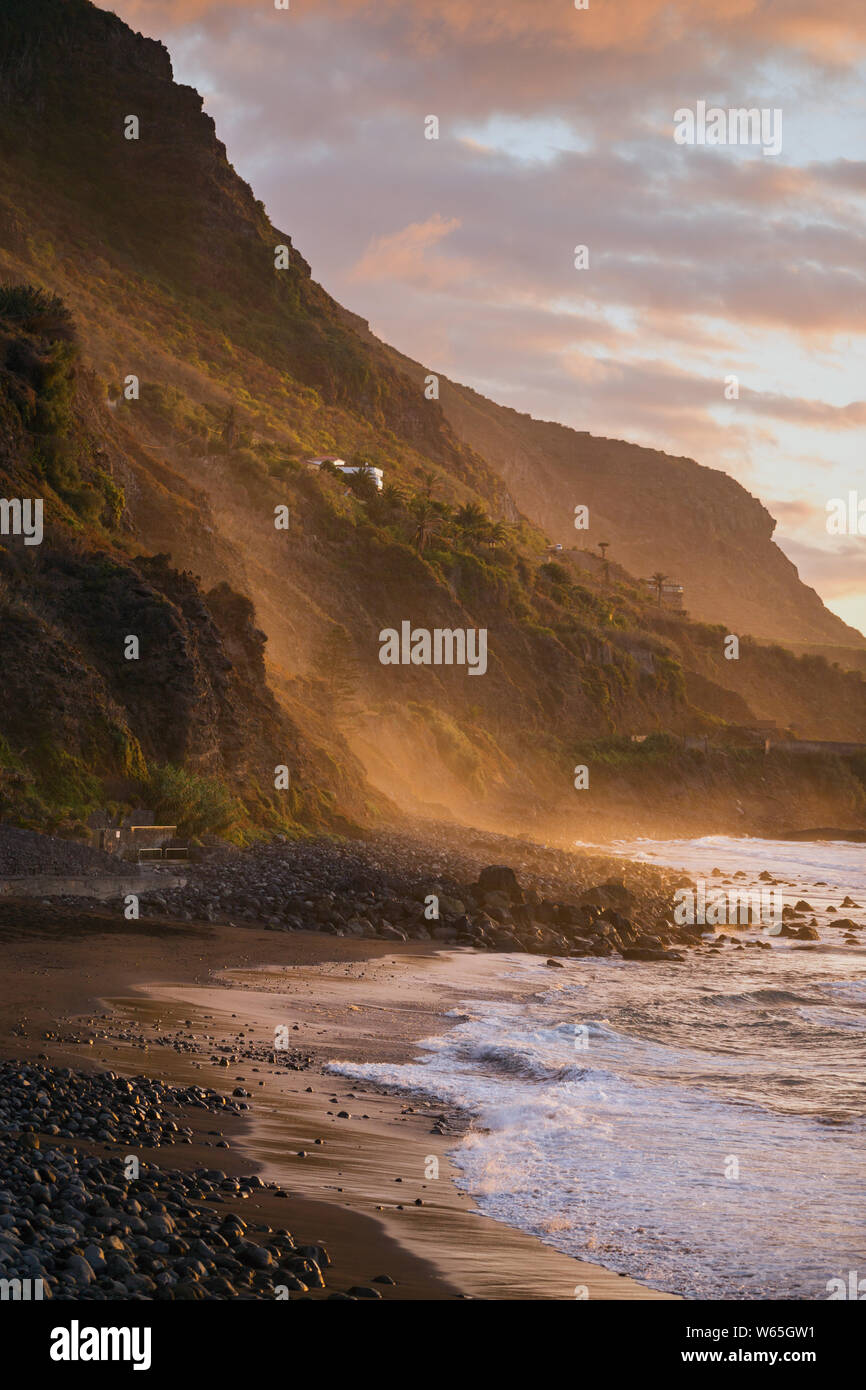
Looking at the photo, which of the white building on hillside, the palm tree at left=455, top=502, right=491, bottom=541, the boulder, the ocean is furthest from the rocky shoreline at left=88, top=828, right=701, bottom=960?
the palm tree at left=455, top=502, right=491, bottom=541

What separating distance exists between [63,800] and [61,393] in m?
17.0

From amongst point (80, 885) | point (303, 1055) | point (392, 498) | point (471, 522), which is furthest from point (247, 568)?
point (303, 1055)

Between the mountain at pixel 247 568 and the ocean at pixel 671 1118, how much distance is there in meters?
14.2

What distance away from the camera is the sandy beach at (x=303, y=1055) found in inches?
332

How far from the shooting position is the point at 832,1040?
65.2ft

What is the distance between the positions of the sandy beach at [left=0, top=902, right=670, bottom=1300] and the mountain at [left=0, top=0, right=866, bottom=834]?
28.3 ft

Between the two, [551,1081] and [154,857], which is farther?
[154,857]

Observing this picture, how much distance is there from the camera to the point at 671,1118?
1351 centimetres

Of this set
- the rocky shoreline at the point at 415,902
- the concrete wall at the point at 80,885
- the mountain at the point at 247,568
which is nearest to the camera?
the concrete wall at the point at 80,885

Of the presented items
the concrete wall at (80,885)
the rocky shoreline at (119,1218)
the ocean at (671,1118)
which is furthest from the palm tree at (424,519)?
the rocky shoreline at (119,1218)

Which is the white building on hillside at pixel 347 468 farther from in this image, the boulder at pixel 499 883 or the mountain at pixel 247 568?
the boulder at pixel 499 883

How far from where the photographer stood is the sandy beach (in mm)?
8422
